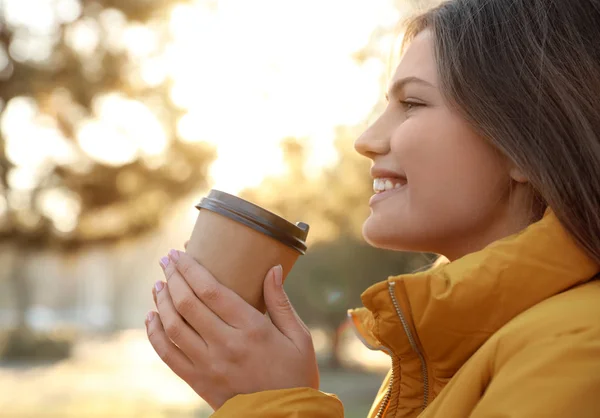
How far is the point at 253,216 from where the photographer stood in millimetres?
1643

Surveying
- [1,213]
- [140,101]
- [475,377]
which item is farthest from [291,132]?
[475,377]

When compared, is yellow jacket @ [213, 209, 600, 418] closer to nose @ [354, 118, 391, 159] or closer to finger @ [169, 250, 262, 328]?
finger @ [169, 250, 262, 328]

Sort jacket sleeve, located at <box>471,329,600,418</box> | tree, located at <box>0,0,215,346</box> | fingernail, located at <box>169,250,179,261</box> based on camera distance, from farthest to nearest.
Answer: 1. tree, located at <box>0,0,215,346</box>
2. fingernail, located at <box>169,250,179,261</box>
3. jacket sleeve, located at <box>471,329,600,418</box>

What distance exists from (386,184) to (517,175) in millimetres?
330

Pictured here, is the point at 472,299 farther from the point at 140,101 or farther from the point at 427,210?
the point at 140,101

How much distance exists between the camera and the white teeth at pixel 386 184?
5.84 ft

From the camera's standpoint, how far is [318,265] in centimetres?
1800

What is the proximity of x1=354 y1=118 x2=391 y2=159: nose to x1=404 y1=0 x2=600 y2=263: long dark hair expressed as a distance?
0.68 ft

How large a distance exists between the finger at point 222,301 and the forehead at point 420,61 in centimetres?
72

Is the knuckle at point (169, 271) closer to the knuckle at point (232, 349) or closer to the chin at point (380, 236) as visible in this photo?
the knuckle at point (232, 349)

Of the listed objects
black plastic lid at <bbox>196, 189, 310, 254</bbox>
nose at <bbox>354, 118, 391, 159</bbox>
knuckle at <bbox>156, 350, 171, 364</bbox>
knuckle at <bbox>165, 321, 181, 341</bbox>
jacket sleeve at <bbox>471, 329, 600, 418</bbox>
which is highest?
nose at <bbox>354, 118, 391, 159</bbox>

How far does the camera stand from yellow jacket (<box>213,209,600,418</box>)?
1204mm

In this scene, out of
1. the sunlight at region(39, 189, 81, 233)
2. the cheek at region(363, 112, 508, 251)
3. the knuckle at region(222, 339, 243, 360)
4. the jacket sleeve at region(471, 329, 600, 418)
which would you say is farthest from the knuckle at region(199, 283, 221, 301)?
the sunlight at region(39, 189, 81, 233)

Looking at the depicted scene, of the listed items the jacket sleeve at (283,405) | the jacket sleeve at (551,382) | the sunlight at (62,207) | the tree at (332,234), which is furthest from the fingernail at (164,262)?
the sunlight at (62,207)
